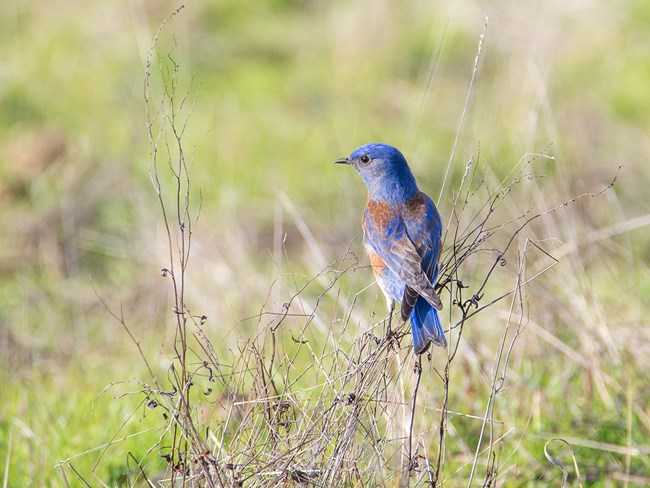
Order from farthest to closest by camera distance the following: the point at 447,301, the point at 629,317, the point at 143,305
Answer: the point at 143,305, the point at 447,301, the point at 629,317

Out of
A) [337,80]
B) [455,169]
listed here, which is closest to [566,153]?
[455,169]

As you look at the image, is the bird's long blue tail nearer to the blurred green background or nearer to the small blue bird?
the small blue bird

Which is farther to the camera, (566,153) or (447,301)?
(566,153)

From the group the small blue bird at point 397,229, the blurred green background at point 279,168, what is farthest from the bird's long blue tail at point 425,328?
the blurred green background at point 279,168

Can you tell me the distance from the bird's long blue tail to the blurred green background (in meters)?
0.77

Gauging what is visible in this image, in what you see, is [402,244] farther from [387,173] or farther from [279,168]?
[279,168]

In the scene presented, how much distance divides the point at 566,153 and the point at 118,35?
4.51 metres

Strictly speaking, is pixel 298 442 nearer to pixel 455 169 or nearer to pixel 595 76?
pixel 455 169

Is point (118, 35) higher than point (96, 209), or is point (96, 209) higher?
point (118, 35)

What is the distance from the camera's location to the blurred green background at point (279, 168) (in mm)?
4918

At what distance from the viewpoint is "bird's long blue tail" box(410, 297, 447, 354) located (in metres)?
3.54

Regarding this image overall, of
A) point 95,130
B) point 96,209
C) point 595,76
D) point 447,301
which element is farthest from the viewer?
point 595,76

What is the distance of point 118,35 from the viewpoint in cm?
1047

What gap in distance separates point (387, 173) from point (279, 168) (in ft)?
14.3
